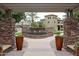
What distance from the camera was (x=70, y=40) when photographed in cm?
626

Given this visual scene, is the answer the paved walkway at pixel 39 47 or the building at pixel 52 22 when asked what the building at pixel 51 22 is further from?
the paved walkway at pixel 39 47

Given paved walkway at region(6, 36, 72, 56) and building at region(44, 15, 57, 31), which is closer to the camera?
building at region(44, 15, 57, 31)

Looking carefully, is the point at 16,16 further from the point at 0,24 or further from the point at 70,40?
the point at 70,40

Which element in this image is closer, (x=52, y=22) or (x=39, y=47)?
(x=52, y=22)

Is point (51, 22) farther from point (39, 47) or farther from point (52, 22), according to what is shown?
point (39, 47)

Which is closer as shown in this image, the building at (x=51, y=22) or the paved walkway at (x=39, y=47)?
the building at (x=51, y=22)

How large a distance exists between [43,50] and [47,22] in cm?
97

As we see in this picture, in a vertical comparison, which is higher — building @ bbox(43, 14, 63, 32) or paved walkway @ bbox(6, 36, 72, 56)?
building @ bbox(43, 14, 63, 32)

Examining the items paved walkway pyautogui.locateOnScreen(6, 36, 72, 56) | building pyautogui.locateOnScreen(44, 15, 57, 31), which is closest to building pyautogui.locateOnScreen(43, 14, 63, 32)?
building pyautogui.locateOnScreen(44, 15, 57, 31)

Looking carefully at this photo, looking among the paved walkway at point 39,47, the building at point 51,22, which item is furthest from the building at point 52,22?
the paved walkway at point 39,47

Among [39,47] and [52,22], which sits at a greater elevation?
[52,22]

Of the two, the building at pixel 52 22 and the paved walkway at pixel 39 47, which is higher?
the building at pixel 52 22

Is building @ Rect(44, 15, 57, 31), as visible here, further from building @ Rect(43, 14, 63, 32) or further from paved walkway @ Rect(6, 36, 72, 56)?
paved walkway @ Rect(6, 36, 72, 56)

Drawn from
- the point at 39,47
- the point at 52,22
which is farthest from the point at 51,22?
the point at 39,47
